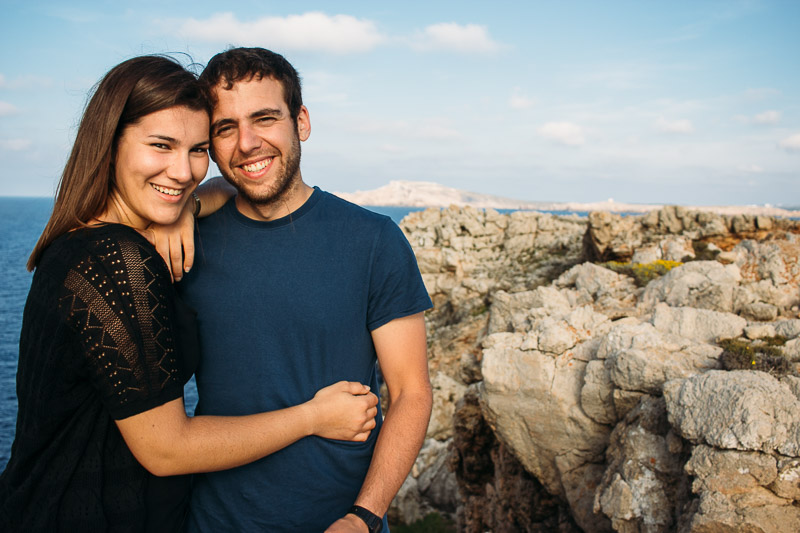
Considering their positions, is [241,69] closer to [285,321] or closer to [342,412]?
[285,321]

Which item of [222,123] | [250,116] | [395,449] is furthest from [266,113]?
[395,449]

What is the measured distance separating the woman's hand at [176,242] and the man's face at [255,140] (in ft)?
1.21

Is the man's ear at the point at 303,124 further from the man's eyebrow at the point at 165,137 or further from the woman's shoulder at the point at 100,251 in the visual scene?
the woman's shoulder at the point at 100,251

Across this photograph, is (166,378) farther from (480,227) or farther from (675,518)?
(480,227)

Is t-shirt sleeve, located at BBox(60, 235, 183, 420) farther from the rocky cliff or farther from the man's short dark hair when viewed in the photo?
the rocky cliff

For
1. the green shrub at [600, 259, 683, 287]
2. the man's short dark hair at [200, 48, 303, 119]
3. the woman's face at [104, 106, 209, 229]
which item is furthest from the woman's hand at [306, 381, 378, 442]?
the green shrub at [600, 259, 683, 287]

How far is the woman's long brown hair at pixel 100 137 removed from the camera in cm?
230

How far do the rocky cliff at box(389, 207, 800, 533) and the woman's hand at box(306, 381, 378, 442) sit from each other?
10.6 feet

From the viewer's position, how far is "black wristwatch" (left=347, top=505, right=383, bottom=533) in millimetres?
2621

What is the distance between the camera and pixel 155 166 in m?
2.44

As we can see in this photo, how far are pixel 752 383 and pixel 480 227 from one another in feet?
89.1

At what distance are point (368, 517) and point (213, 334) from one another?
1216mm

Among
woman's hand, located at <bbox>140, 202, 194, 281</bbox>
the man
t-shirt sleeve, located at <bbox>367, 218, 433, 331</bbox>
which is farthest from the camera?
t-shirt sleeve, located at <bbox>367, 218, 433, 331</bbox>

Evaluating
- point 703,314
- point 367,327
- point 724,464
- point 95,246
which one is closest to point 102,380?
point 95,246
